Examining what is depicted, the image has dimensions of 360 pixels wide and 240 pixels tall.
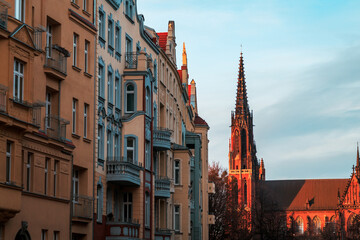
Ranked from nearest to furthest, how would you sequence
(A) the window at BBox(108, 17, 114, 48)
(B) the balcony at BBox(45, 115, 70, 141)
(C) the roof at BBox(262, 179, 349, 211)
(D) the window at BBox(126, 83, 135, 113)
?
(B) the balcony at BBox(45, 115, 70, 141), (A) the window at BBox(108, 17, 114, 48), (D) the window at BBox(126, 83, 135, 113), (C) the roof at BBox(262, 179, 349, 211)

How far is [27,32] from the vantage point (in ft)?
83.7

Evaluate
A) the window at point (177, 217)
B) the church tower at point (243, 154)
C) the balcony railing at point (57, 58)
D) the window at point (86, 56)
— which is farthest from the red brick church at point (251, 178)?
the balcony railing at point (57, 58)

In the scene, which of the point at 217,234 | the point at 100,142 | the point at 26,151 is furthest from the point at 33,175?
the point at 217,234

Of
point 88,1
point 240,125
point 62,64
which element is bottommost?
point 62,64

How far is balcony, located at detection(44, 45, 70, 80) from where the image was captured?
2944 centimetres

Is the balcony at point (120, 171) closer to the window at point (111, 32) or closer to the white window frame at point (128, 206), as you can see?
the white window frame at point (128, 206)

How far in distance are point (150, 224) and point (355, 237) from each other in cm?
9204

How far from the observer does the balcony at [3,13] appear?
2402cm

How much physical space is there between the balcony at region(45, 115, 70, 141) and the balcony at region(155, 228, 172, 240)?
50.9 ft

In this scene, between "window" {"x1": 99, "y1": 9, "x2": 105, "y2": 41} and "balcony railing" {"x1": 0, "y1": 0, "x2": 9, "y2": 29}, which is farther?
"window" {"x1": 99, "y1": 9, "x2": 105, "y2": 41}

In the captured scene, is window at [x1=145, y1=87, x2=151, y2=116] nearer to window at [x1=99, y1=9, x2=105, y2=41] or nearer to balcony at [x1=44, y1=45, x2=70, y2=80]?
window at [x1=99, y1=9, x2=105, y2=41]

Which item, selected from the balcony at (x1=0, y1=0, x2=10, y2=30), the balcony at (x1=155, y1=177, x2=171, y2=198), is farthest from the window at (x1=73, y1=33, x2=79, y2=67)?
the balcony at (x1=155, y1=177, x2=171, y2=198)

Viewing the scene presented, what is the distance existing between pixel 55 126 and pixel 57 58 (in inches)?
106

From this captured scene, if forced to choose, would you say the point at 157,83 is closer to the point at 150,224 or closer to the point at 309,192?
the point at 150,224
